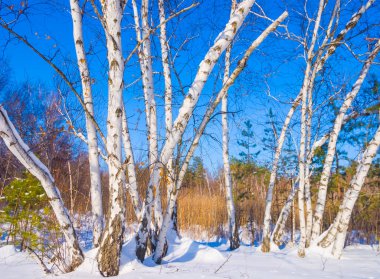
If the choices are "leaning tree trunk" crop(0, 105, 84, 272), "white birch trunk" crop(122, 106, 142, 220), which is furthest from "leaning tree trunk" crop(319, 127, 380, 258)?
"leaning tree trunk" crop(0, 105, 84, 272)

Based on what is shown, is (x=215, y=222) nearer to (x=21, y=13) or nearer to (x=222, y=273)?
(x=222, y=273)

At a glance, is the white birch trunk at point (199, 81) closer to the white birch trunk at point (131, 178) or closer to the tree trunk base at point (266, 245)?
the white birch trunk at point (131, 178)

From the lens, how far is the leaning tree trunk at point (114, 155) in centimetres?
262

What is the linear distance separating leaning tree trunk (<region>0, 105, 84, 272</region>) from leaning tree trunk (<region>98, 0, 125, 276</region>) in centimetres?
35

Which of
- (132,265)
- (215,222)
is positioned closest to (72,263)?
(132,265)

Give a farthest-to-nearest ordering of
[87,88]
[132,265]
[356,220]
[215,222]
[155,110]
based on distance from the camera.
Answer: [215,222] < [356,220] < [155,110] < [87,88] < [132,265]

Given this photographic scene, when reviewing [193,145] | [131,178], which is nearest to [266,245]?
[131,178]

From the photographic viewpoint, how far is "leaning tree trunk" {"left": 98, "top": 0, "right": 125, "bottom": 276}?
2.62 metres

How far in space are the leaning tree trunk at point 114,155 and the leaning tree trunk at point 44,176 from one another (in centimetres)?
35

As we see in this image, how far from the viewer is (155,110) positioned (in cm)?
476

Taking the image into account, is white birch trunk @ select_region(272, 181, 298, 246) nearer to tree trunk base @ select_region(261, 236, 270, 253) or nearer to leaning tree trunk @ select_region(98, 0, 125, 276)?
tree trunk base @ select_region(261, 236, 270, 253)

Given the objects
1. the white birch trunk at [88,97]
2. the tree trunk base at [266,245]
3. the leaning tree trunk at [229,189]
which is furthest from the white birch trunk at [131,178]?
the tree trunk base at [266,245]

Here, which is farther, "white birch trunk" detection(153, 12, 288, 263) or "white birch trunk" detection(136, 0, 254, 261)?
"white birch trunk" detection(153, 12, 288, 263)

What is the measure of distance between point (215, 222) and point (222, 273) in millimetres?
6127
